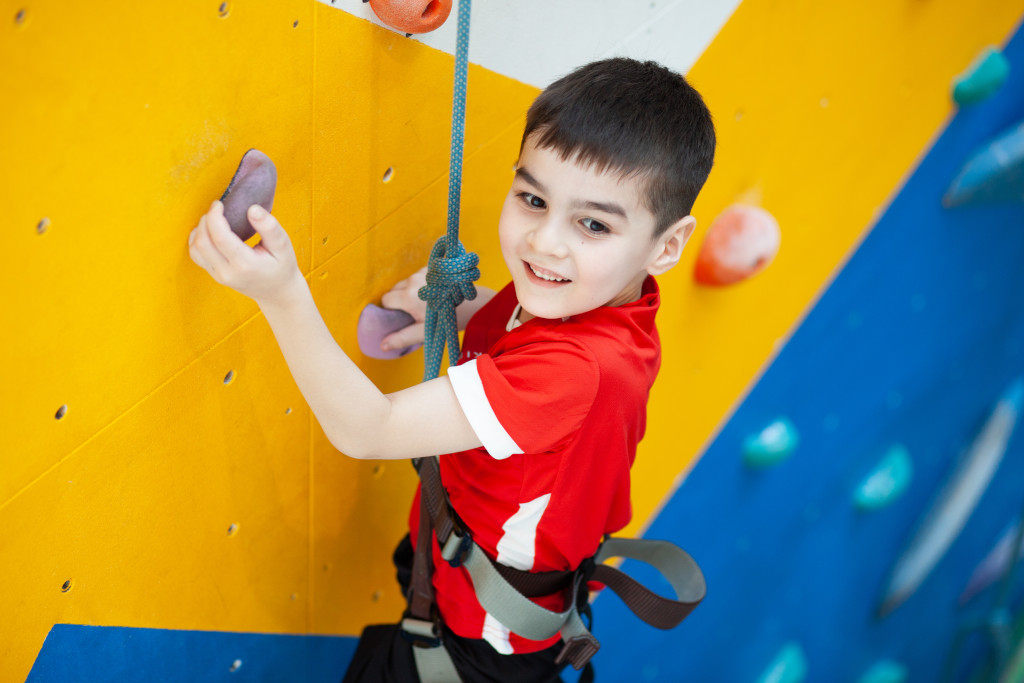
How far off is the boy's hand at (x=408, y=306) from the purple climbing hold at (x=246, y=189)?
0.22 m

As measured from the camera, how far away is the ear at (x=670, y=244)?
0.76 meters

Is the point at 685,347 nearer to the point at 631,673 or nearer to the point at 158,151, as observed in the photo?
the point at 631,673

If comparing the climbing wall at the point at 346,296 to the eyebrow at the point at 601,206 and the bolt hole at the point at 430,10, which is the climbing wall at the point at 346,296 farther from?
the eyebrow at the point at 601,206

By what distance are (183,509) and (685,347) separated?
774mm

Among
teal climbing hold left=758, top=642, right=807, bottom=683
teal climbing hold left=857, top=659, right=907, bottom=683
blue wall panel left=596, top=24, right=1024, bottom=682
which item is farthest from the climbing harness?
teal climbing hold left=857, top=659, right=907, bottom=683

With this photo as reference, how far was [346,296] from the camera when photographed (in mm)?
873

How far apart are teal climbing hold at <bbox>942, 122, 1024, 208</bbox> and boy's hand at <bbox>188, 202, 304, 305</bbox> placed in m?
1.29

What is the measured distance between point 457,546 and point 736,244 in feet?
2.06

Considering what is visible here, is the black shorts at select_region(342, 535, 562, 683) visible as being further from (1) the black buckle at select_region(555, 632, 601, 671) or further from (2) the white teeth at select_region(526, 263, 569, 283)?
(2) the white teeth at select_region(526, 263, 569, 283)

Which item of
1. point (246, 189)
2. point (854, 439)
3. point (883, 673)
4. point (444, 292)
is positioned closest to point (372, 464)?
point (444, 292)

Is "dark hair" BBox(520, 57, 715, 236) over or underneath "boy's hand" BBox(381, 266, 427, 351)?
over

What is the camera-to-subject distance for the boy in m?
0.64

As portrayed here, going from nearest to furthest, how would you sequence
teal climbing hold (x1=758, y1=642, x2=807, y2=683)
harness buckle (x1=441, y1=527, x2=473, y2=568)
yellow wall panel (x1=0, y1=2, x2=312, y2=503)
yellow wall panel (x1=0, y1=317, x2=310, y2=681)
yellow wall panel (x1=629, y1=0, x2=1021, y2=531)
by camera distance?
1. yellow wall panel (x1=0, y1=2, x2=312, y2=503)
2. yellow wall panel (x1=0, y1=317, x2=310, y2=681)
3. harness buckle (x1=441, y1=527, x2=473, y2=568)
4. yellow wall panel (x1=629, y1=0, x2=1021, y2=531)
5. teal climbing hold (x1=758, y1=642, x2=807, y2=683)

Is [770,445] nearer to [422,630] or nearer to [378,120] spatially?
[422,630]
